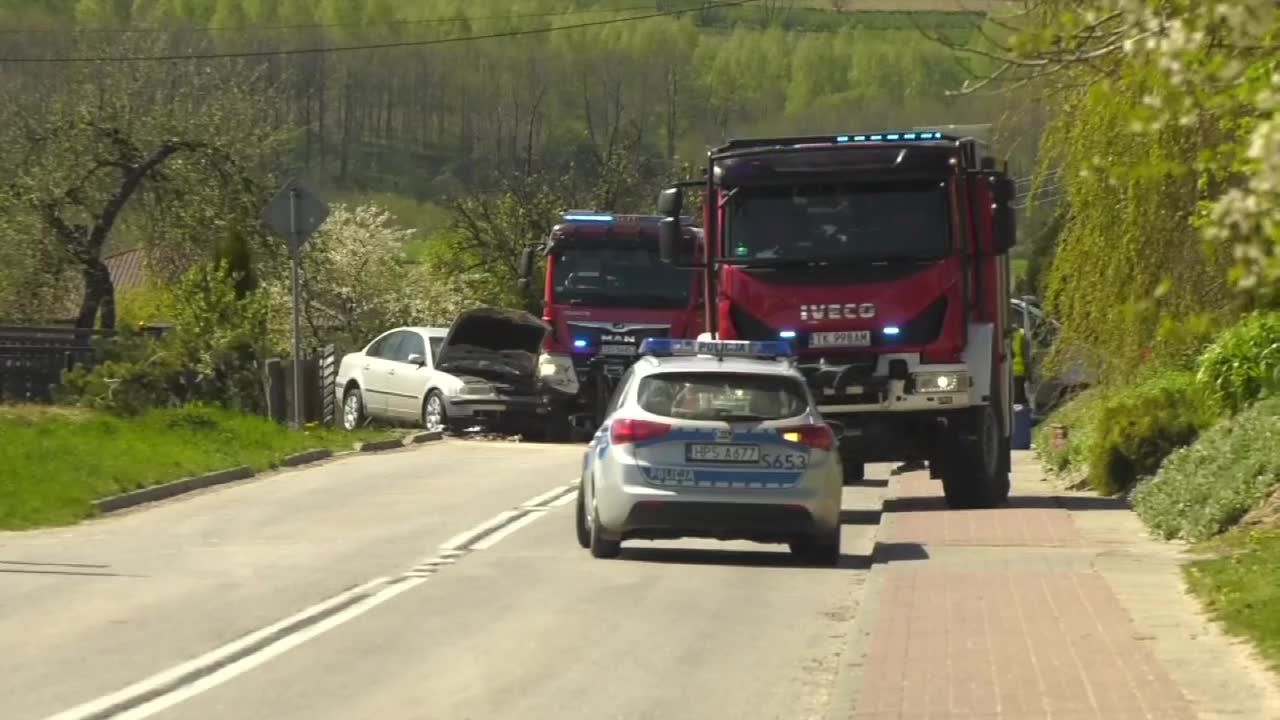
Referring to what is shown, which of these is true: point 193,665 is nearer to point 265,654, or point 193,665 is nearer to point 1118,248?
point 265,654

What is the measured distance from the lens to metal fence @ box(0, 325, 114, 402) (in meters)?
30.0

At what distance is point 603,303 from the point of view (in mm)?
30422

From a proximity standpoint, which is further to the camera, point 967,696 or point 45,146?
point 45,146

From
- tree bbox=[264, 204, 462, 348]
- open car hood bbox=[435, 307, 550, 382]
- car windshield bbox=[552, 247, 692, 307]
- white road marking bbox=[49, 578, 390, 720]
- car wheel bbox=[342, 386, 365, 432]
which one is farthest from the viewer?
tree bbox=[264, 204, 462, 348]

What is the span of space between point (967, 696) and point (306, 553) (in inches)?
302

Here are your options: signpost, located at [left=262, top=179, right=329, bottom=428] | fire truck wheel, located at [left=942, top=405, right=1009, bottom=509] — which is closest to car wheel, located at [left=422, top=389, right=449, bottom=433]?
signpost, located at [left=262, top=179, right=329, bottom=428]

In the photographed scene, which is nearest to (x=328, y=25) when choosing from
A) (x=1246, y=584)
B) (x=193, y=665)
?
(x=1246, y=584)

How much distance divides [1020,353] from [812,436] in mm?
17317

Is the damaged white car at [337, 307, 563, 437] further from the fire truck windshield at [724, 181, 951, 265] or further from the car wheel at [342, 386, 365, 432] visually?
the fire truck windshield at [724, 181, 951, 265]

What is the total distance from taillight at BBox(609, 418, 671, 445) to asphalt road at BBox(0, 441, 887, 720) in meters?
0.92

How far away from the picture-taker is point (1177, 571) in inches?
562

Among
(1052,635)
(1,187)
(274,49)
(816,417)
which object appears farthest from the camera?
(274,49)

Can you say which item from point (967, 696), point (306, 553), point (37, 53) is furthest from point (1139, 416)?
point (37, 53)

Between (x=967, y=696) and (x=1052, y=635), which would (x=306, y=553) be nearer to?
(x=1052, y=635)
